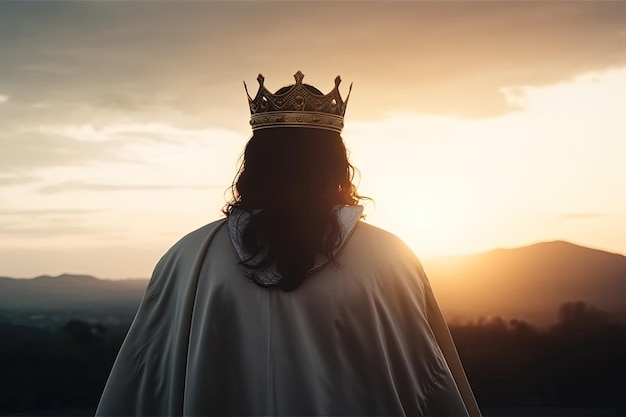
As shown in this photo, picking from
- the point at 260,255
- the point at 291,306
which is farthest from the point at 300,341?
the point at 260,255

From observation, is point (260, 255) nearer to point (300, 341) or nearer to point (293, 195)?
point (293, 195)

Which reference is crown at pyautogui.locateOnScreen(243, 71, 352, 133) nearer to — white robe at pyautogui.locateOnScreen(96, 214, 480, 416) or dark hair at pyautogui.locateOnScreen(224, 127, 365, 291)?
dark hair at pyautogui.locateOnScreen(224, 127, 365, 291)

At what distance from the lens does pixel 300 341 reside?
4.68 metres

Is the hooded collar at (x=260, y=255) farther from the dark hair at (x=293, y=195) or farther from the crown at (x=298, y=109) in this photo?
the crown at (x=298, y=109)

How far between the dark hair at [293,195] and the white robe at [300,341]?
0.42 feet

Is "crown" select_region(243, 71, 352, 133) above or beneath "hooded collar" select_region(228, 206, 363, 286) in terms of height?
above

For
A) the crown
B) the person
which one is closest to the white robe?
the person

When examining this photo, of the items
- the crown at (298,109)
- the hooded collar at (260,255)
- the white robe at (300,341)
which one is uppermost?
the crown at (298,109)

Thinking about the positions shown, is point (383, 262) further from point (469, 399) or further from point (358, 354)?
point (469, 399)

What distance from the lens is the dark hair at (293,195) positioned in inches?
187

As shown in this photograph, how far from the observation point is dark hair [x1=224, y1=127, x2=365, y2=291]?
4.75 metres

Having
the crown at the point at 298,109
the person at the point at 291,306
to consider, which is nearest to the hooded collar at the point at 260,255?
the person at the point at 291,306

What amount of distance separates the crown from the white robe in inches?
23.8

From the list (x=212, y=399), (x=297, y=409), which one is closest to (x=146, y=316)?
(x=212, y=399)
